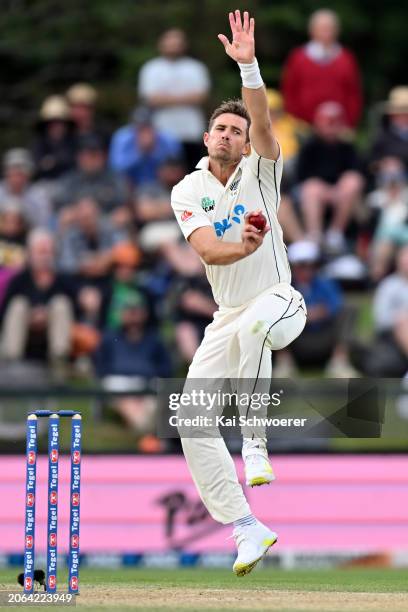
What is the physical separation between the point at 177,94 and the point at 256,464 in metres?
9.11

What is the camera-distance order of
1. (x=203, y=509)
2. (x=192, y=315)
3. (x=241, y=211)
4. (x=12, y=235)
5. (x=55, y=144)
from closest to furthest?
(x=241, y=211) < (x=203, y=509) < (x=192, y=315) < (x=12, y=235) < (x=55, y=144)

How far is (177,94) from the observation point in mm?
17672

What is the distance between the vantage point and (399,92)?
17.0 metres

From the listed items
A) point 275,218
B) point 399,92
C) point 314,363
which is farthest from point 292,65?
point 275,218

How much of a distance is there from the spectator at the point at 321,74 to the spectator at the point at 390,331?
2859 millimetres

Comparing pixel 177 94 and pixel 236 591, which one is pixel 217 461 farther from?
pixel 177 94

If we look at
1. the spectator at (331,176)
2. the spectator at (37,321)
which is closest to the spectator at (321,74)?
the spectator at (331,176)

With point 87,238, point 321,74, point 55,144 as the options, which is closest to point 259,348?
point 87,238

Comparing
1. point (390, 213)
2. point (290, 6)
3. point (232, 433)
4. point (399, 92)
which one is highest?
point (290, 6)

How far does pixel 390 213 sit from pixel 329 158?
92 centimetres

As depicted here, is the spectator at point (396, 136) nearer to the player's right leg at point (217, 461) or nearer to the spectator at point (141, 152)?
the spectator at point (141, 152)

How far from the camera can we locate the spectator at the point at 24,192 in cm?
1664

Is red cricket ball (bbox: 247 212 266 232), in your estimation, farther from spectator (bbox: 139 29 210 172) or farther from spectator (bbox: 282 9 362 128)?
spectator (bbox: 282 9 362 128)

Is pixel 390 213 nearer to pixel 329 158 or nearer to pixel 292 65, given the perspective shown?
pixel 329 158
